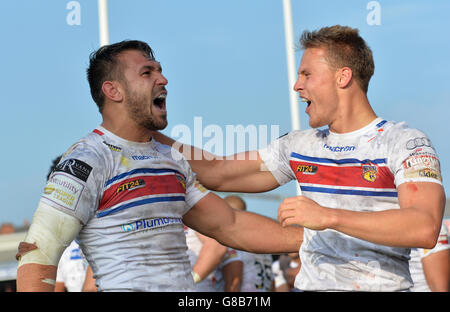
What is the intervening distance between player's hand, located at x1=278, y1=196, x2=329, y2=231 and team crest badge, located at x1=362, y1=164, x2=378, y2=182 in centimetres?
85

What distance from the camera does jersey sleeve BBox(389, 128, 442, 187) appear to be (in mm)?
3764

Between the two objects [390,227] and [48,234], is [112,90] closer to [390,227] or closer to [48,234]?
[48,234]

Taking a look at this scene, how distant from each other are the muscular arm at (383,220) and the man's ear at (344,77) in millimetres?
1087

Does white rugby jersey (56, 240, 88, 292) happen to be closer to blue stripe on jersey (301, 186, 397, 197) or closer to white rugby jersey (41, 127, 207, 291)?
white rugby jersey (41, 127, 207, 291)

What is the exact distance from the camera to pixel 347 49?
15.0 ft

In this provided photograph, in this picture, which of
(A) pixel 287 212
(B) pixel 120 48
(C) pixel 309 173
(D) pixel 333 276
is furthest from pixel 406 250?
(B) pixel 120 48

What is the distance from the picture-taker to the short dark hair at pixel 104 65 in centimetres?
432

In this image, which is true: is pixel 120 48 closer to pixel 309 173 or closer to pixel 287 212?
pixel 309 173

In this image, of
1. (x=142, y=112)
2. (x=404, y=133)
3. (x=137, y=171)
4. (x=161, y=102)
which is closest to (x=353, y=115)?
(x=404, y=133)

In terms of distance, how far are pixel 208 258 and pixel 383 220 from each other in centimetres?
387

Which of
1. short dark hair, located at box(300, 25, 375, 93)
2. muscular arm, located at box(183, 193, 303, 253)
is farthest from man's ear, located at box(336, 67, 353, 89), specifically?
muscular arm, located at box(183, 193, 303, 253)

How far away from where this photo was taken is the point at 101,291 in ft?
12.3

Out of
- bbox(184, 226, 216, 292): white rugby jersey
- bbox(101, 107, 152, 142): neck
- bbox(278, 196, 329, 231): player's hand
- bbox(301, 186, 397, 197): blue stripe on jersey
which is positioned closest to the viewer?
bbox(278, 196, 329, 231): player's hand

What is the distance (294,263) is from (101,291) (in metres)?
6.16
